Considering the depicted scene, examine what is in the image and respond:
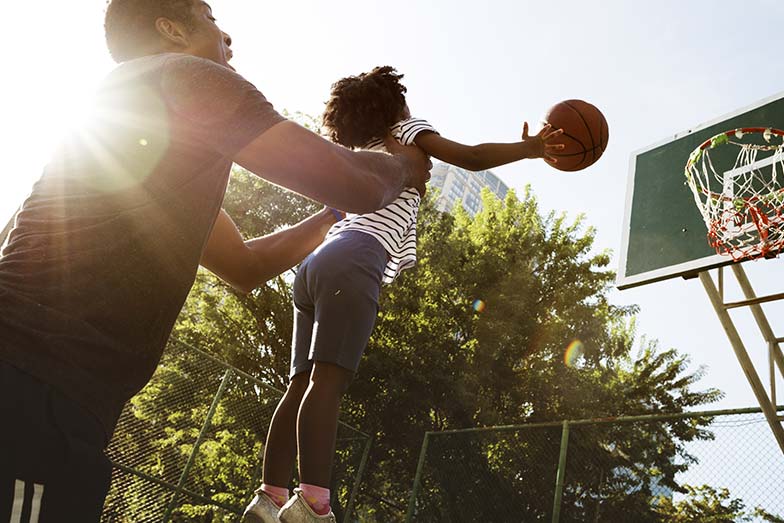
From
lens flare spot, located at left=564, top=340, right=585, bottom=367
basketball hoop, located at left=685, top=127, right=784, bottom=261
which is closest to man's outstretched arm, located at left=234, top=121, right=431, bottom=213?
basketball hoop, located at left=685, top=127, right=784, bottom=261

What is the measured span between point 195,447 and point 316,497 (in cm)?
648

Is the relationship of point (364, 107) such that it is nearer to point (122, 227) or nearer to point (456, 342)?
point (122, 227)

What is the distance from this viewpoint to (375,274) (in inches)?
92.3

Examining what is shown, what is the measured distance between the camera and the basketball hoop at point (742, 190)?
15.4 feet

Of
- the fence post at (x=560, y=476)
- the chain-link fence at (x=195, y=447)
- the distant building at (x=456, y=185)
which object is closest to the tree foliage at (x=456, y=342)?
the chain-link fence at (x=195, y=447)

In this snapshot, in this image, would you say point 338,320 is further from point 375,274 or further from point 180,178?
point 180,178

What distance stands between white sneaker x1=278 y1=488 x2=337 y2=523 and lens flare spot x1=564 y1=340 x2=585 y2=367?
14976 mm

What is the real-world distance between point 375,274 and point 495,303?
13.3 metres

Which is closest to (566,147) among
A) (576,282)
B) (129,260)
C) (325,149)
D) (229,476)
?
(325,149)

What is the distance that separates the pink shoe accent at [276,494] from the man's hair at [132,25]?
1554mm

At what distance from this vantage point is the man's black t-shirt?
2.99ft

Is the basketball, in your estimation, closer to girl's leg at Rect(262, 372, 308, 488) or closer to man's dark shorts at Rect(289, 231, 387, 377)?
man's dark shorts at Rect(289, 231, 387, 377)

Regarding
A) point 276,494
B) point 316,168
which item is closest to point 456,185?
point 276,494

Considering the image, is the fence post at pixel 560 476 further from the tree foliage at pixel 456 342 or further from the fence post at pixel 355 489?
the fence post at pixel 355 489
